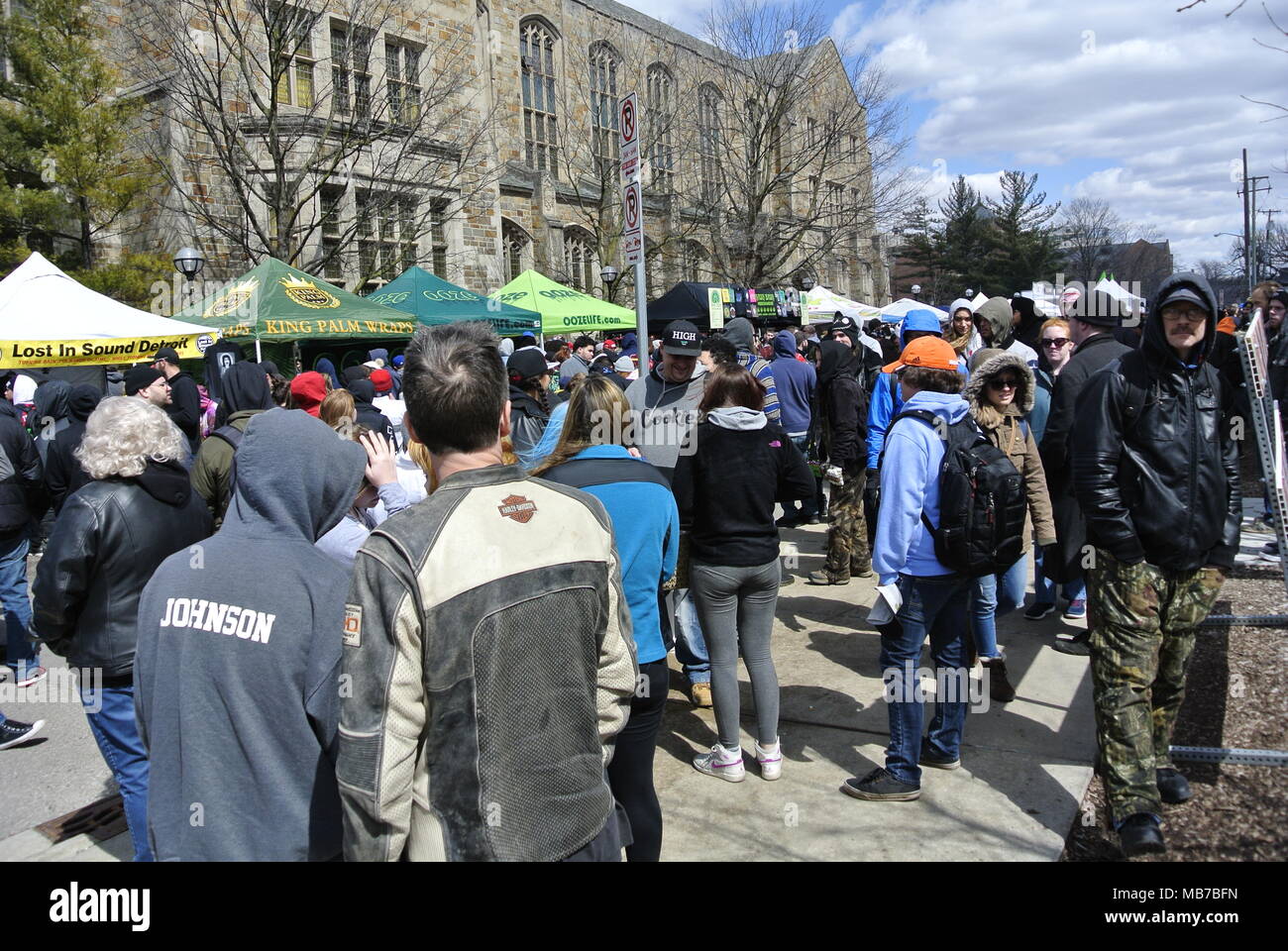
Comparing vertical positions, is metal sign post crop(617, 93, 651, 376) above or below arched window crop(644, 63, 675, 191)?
below

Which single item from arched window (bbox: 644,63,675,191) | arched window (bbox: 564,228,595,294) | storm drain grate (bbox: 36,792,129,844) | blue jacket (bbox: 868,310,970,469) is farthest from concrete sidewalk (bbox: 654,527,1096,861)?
arched window (bbox: 644,63,675,191)

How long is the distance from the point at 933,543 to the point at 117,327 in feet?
27.4

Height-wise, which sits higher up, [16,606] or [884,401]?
[884,401]

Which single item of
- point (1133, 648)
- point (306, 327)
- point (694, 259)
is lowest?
point (1133, 648)

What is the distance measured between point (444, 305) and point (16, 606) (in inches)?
359

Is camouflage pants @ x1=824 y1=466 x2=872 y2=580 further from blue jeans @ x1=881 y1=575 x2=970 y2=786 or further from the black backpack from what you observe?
the black backpack

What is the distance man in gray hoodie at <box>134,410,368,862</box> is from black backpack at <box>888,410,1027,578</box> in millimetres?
2550

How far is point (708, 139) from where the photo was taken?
30359mm

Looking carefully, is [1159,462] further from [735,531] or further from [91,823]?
[91,823]

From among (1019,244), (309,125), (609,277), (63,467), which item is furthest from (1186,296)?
(1019,244)

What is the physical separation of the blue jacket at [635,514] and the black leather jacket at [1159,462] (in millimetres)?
1702

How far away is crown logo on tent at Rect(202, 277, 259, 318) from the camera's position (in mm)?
11773

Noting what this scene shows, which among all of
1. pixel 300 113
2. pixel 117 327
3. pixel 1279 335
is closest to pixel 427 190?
pixel 300 113

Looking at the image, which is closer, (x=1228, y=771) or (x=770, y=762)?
(x=1228, y=771)
